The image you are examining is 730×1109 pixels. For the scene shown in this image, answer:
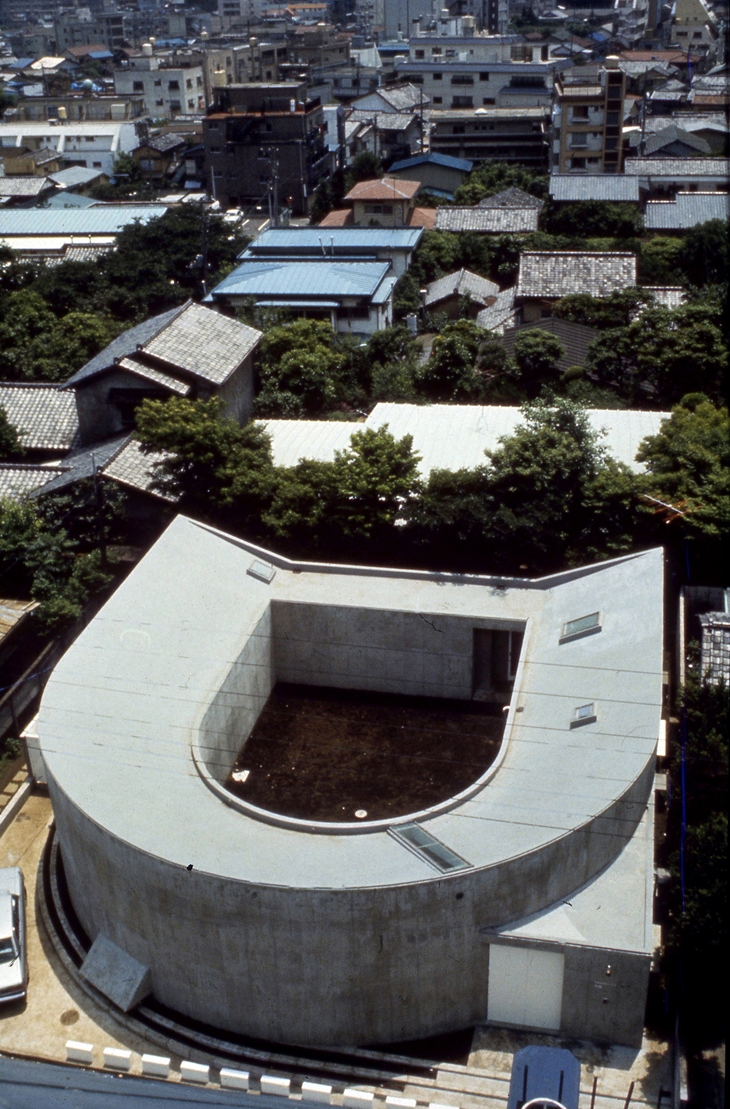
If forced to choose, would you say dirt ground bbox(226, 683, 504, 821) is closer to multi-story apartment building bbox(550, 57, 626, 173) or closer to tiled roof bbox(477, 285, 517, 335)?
tiled roof bbox(477, 285, 517, 335)

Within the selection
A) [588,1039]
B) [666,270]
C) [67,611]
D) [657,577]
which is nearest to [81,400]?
[67,611]

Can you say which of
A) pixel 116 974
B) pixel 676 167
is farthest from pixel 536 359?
pixel 676 167

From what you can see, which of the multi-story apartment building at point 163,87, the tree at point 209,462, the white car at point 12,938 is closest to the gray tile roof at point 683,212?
the tree at point 209,462

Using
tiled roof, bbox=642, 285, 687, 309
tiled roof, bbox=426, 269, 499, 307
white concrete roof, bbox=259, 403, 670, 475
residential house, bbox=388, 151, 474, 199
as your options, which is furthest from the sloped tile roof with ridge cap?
residential house, bbox=388, 151, 474, 199

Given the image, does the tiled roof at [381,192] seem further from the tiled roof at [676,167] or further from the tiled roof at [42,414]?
the tiled roof at [42,414]

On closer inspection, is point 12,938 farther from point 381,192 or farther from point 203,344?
point 381,192
